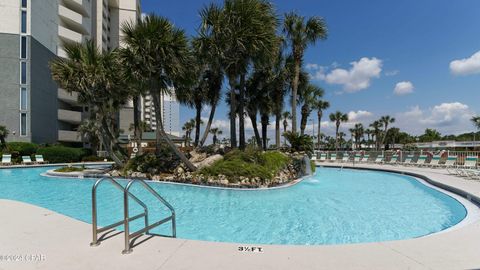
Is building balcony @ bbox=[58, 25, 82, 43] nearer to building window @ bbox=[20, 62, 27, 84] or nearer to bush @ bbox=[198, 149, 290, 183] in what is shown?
building window @ bbox=[20, 62, 27, 84]

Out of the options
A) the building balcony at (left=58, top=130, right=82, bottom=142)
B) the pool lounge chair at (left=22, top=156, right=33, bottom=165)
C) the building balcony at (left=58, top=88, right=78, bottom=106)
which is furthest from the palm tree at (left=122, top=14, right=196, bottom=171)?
the building balcony at (left=58, top=88, right=78, bottom=106)

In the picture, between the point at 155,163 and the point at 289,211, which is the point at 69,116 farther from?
the point at 289,211

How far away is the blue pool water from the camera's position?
574cm

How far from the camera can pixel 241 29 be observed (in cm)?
1307

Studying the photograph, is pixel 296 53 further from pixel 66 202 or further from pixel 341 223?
pixel 66 202

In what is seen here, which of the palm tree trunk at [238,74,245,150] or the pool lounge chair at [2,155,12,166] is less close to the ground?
the palm tree trunk at [238,74,245,150]

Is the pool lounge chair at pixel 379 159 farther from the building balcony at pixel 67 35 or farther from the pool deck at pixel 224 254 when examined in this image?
the building balcony at pixel 67 35

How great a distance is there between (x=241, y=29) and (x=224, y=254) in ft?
38.3

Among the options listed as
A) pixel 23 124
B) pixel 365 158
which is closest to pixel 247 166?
pixel 365 158

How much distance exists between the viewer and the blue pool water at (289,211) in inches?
226

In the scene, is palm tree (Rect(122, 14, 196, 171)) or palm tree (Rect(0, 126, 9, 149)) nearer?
palm tree (Rect(122, 14, 196, 171))

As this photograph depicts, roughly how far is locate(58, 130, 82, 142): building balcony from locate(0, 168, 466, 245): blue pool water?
962 inches

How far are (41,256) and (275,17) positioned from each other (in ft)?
45.2

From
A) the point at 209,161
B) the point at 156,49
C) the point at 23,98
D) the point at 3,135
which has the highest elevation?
the point at 23,98
